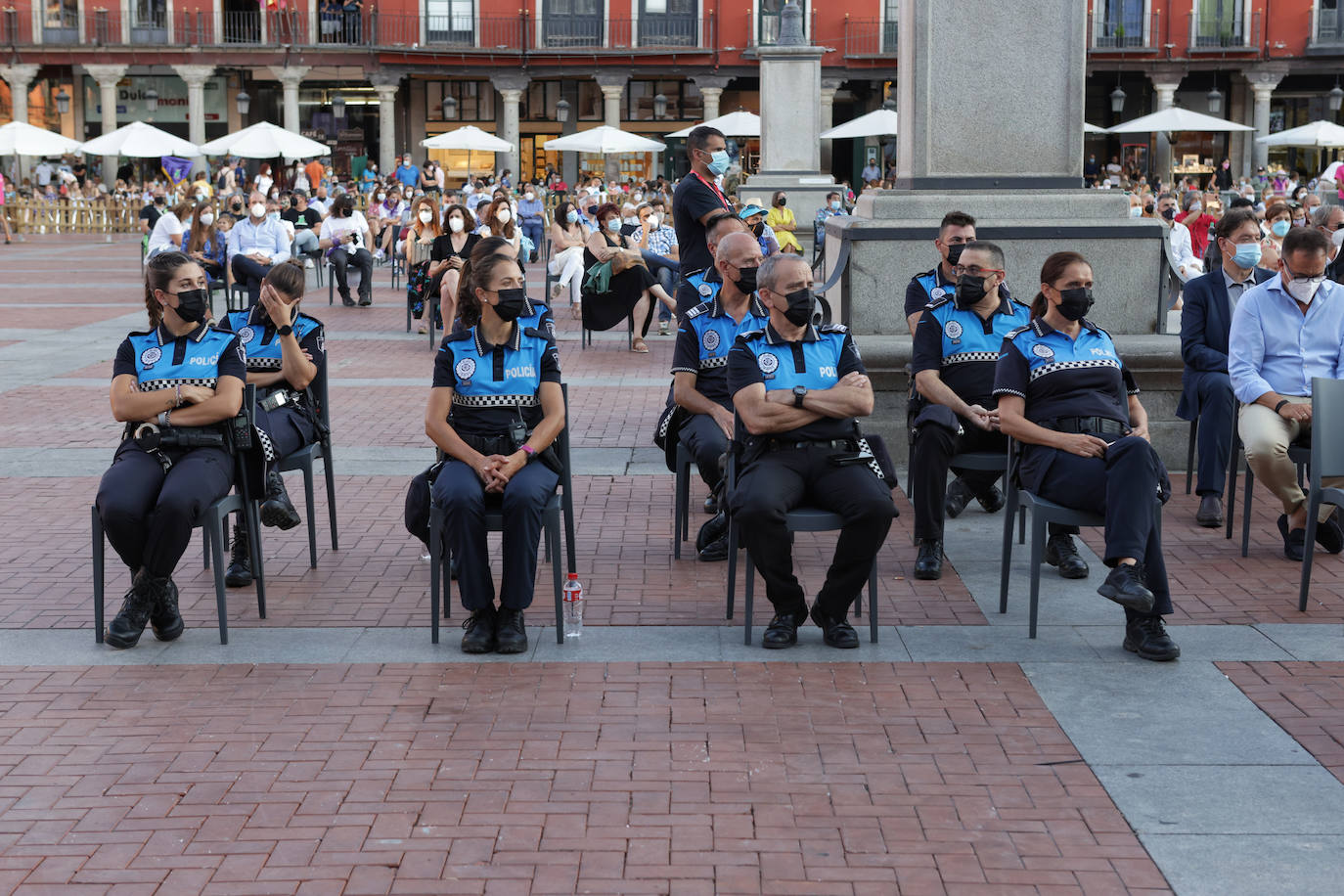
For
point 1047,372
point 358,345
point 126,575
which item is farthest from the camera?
point 358,345

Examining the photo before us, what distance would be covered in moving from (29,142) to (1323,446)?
101ft

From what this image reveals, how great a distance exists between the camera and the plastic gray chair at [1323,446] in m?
6.11

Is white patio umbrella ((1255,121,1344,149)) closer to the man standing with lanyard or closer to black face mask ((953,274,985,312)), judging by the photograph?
the man standing with lanyard

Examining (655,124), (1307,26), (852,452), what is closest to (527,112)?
(655,124)

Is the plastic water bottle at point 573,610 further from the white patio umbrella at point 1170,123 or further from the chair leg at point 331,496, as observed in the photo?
the white patio umbrella at point 1170,123

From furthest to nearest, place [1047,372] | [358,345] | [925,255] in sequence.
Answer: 1. [358,345]
2. [925,255]
3. [1047,372]

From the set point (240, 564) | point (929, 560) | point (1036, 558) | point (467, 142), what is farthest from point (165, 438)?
point (467, 142)

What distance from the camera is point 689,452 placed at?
22.5ft

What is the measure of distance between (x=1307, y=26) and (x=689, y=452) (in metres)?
44.8

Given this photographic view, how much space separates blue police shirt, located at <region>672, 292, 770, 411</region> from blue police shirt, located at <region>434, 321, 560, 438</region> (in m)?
0.99

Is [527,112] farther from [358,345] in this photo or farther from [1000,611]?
[1000,611]

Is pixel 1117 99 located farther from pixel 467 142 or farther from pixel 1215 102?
pixel 467 142

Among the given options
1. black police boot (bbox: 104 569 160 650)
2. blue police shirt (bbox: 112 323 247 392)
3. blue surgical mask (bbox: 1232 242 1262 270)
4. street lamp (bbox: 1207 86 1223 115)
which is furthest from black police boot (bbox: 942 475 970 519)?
street lamp (bbox: 1207 86 1223 115)

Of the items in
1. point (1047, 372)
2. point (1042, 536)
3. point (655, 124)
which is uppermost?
point (655, 124)
